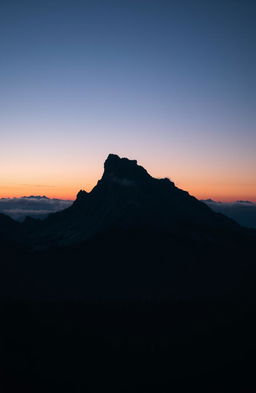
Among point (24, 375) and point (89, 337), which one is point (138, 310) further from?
point (24, 375)

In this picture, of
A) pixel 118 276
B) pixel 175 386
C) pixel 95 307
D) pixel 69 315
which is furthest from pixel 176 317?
pixel 118 276

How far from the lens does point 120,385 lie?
75.2 m

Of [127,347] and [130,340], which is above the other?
[127,347]

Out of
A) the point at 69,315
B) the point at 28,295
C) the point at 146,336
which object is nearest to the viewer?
the point at 146,336

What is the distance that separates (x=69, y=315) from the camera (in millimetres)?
121125

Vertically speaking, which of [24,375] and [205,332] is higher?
[24,375]

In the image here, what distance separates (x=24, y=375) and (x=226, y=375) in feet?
164

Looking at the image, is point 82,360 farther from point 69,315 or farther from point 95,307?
point 95,307

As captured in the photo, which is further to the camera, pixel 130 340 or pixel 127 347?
pixel 130 340

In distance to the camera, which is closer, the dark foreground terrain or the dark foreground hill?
the dark foreground terrain

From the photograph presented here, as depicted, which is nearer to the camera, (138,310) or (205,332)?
(205,332)

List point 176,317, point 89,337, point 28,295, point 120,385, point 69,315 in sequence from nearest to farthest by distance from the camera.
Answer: point 120,385
point 89,337
point 69,315
point 176,317
point 28,295

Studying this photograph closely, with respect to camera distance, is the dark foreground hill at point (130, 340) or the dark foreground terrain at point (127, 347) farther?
the dark foreground hill at point (130, 340)

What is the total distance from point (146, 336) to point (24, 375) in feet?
171
